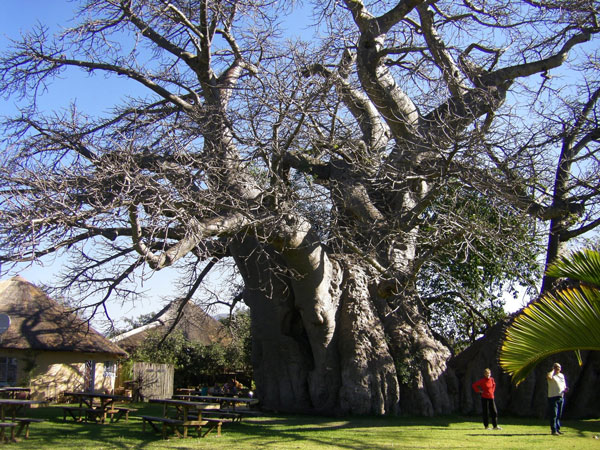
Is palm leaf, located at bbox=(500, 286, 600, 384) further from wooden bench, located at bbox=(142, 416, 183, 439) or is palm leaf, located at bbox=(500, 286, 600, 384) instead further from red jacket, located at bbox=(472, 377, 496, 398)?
wooden bench, located at bbox=(142, 416, 183, 439)

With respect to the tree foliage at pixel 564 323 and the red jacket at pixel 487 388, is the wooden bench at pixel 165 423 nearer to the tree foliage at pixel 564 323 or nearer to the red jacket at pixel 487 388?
the tree foliage at pixel 564 323

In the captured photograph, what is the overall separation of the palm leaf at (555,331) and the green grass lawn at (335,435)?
98.5 inches

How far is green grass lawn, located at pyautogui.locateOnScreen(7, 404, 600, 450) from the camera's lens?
830cm

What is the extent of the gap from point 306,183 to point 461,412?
6405 millimetres

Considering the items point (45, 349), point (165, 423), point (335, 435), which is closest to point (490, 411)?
point (335, 435)

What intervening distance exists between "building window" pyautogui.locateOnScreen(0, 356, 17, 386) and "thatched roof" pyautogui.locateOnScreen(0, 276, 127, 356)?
67 cm

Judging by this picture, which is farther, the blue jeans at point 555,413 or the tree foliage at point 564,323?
the blue jeans at point 555,413

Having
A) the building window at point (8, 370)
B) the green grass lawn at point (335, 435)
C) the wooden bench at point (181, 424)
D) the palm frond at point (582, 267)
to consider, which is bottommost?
the green grass lawn at point (335, 435)

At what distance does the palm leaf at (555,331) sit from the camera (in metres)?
5.89

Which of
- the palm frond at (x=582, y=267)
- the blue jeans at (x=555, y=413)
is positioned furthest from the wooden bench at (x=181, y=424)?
the palm frond at (x=582, y=267)

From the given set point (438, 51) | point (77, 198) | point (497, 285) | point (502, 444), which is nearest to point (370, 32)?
point (438, 51)

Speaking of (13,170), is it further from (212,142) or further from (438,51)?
(438,51)

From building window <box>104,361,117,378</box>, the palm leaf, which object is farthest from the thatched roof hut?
the palm leaf

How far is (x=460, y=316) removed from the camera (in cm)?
1856
